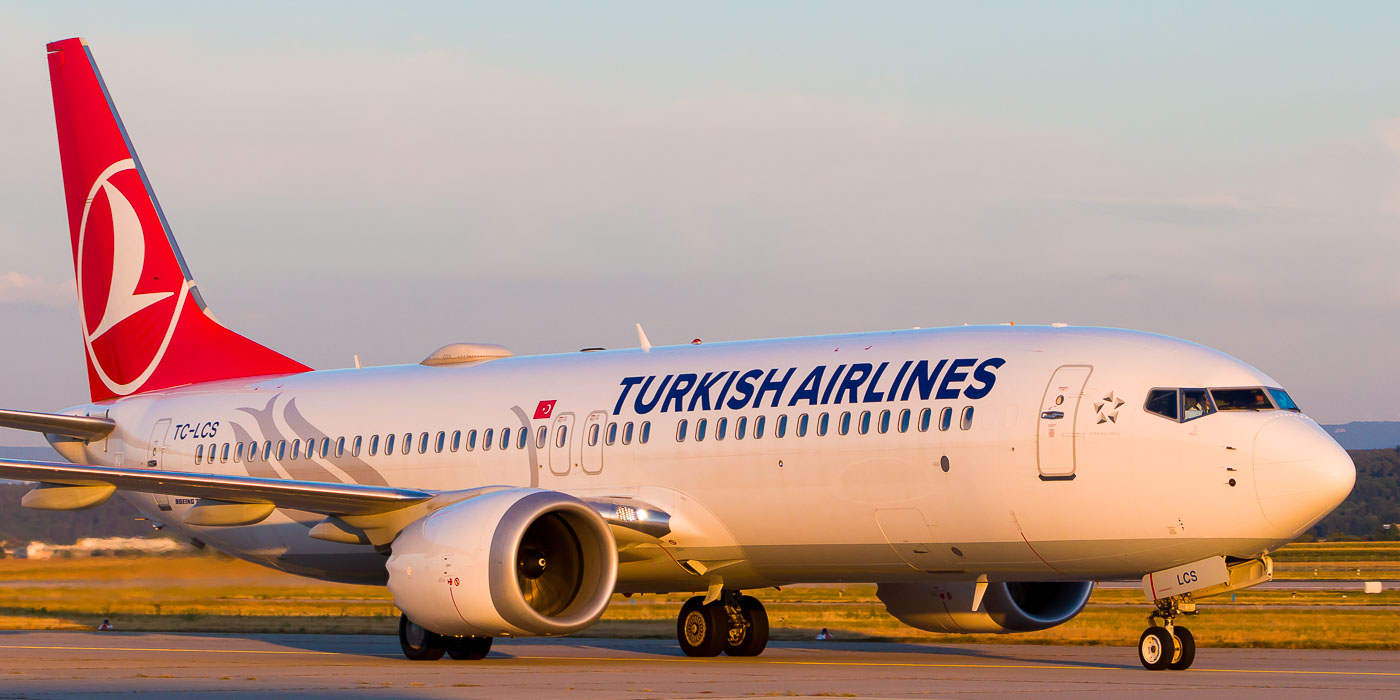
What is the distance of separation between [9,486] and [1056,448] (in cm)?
2065

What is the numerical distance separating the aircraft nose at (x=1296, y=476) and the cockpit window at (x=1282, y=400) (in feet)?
1.80

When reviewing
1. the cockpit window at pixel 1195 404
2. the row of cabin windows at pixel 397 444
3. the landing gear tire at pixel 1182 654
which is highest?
the cockpit window at pixel 1195 404

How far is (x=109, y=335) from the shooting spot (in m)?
27.9

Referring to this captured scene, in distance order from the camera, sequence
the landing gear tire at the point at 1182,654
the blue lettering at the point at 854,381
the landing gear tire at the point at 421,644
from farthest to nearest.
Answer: the landing gear tire at the point at 421,644 → the blue lettering at the point at 854,381 → the landing gear tire at the point at 1182,654

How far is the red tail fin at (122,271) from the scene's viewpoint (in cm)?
2734

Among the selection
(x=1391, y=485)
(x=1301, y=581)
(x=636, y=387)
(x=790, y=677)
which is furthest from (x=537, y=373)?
(x=1391, y=485)

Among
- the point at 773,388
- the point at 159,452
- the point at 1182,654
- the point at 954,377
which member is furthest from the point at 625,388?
the point at 159,452

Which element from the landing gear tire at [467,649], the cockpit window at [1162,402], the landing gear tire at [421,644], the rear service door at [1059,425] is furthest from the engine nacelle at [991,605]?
the landing gear tire at [421,644]

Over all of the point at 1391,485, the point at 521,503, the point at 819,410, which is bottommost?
the point at 521,503

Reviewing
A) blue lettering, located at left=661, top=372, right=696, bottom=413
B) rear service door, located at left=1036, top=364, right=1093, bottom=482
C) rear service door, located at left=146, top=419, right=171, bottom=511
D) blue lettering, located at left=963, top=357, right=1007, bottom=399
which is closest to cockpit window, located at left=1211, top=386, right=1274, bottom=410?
rear service door, located at left=1036, top=364, right=1093, bottom=482

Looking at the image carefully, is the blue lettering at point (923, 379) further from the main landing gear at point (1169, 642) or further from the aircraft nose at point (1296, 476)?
the aircraft nose at point (1296, 476)

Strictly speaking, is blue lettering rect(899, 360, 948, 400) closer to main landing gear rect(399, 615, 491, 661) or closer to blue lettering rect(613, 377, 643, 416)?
blue lettering rect(613, 377, 643, 416)

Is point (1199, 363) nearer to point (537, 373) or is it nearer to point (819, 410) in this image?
point (819, 410)

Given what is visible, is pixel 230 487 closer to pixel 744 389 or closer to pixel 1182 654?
pixel 744 389
